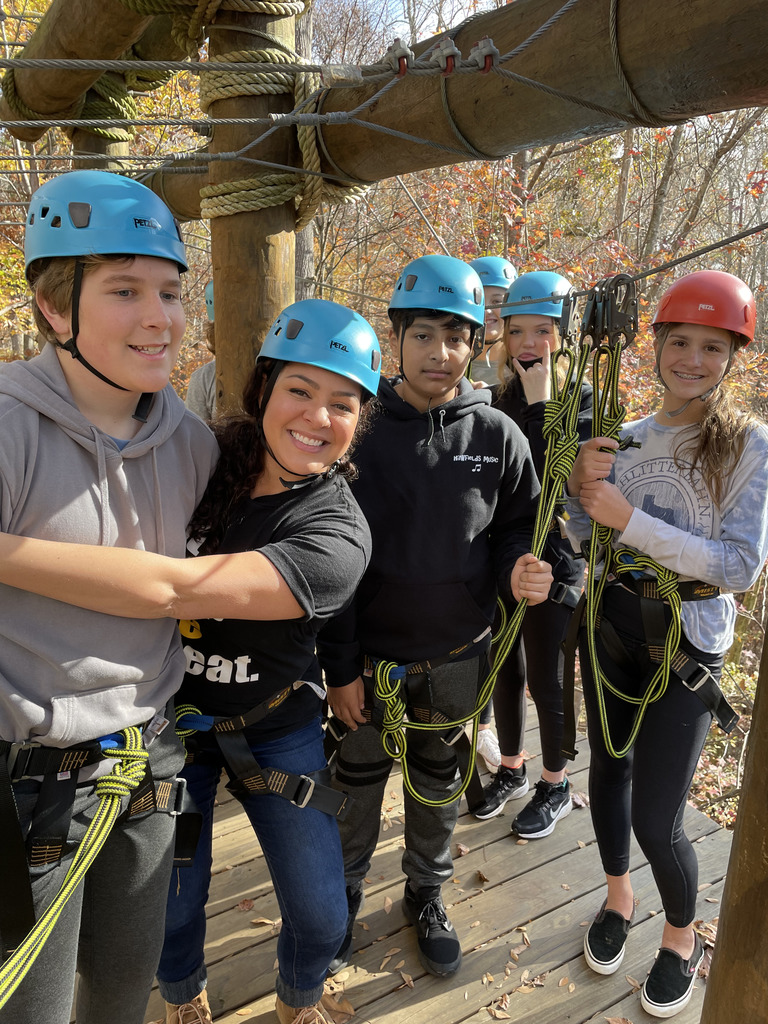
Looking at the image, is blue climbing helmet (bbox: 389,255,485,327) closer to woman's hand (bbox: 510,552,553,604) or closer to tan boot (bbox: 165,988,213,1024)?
woman's hand (bbox: 510,552,553,604)

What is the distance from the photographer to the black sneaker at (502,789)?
3014 millimetres

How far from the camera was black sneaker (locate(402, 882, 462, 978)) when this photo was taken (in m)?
2.25

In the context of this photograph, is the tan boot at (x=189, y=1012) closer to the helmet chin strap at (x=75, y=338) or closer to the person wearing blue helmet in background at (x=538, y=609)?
the person wearing blue helmet in background at (x=538, y=609)

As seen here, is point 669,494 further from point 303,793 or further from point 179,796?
point 179,796

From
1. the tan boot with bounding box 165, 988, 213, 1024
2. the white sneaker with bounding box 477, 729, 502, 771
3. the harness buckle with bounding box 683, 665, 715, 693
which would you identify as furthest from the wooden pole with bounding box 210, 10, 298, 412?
the white sneaker with bounding box 477, 729, 502, 771

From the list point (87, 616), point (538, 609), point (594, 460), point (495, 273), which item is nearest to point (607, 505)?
point (594, 460)

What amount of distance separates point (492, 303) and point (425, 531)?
5.70 ft

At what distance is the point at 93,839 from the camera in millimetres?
1297

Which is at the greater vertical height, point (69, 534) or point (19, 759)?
point (69, 534)

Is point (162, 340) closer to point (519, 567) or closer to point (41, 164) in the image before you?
point (519, 567)

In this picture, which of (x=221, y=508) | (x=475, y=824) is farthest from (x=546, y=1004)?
(x=221, y=508)

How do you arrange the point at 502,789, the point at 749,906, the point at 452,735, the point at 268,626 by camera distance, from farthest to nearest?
the point at 502,789, the point at 452,735, the point at 268,626, the point at 749,906

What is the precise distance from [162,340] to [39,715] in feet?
2.24

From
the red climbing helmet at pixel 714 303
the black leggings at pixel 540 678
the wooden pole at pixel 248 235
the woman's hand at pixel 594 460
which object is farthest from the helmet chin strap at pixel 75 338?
the black leggings at pixel 540 678
